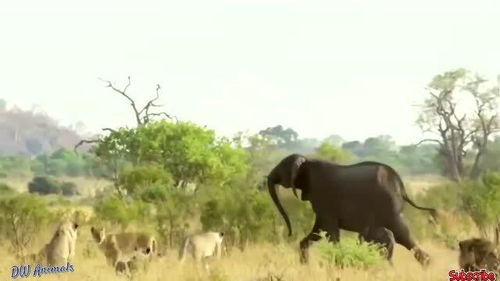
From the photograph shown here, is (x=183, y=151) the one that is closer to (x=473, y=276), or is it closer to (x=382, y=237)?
(x=382, y=237)

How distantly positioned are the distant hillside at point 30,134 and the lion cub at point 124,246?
120 m

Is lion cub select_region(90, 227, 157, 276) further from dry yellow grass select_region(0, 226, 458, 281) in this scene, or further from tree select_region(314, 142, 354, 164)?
tree select_region(314, 142, 354, 164)

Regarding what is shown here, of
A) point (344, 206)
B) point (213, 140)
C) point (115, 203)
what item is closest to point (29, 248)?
point (115, 203)

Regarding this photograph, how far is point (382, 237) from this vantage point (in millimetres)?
12164

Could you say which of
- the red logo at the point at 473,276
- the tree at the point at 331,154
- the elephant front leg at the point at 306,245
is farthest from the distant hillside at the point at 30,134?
the red logo at the point at 473,276

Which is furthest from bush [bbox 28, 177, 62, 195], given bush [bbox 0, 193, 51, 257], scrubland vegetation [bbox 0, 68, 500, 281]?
bush [bbox 0, 193, 51, 257]

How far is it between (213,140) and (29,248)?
14364 mm

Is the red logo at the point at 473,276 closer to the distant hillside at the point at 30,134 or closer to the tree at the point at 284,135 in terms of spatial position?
the tree at the point at 284,135

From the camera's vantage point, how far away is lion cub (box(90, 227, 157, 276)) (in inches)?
483

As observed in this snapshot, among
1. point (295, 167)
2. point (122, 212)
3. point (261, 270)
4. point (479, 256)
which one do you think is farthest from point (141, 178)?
point (479, 256)

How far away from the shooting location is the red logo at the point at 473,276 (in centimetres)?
964

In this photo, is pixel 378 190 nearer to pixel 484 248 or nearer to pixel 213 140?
pixel 484 248

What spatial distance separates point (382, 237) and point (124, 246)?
12.9 ft

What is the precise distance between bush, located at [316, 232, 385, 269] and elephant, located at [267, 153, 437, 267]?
0.54 m
